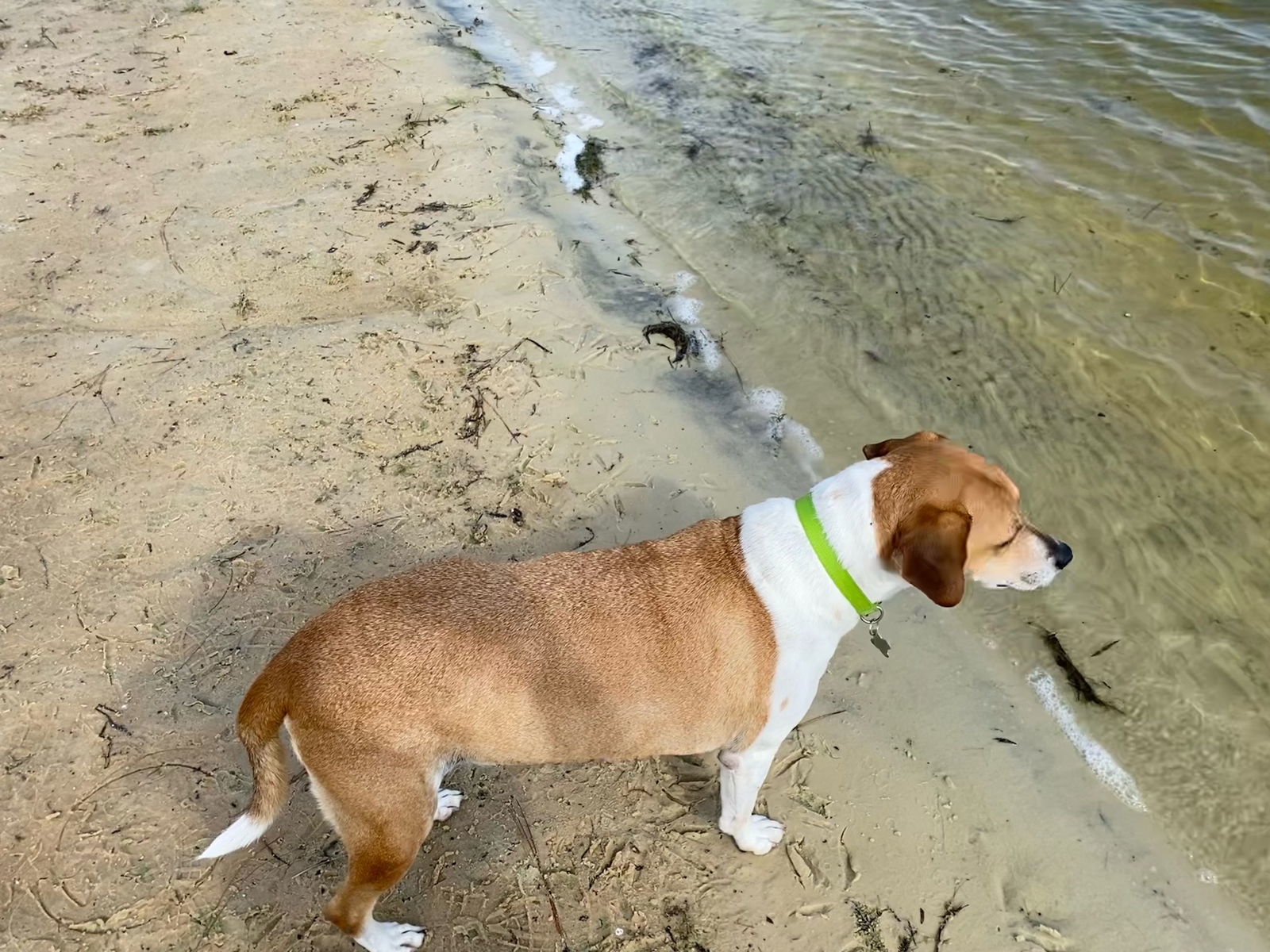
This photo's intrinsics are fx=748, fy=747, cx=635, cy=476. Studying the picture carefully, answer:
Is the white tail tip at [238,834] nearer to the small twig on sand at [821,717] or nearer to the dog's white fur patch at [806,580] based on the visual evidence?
the dog's white fur patch at [806,580]

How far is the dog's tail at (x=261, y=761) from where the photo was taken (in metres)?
2.81

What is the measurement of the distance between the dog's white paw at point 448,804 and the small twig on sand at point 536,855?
0.27 m

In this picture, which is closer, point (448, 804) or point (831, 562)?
point (831, 562)

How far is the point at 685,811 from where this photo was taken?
3.71 m

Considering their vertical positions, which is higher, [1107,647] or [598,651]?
[598,651]

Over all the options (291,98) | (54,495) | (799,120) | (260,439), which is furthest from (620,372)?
(291,98)

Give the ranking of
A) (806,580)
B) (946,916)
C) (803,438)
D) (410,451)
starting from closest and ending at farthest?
(806,580) → (946,916) → (410,451) → (803,438)

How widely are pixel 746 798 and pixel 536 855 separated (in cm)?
103

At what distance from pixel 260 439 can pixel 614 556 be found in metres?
3.29

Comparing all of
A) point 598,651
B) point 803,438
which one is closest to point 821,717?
point 598,651

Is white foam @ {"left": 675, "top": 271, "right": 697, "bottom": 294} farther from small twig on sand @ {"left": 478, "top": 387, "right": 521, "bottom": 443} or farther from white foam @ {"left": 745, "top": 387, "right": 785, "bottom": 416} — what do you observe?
small twig on sand @ {"left": 478, "top": 387, "right": 521, "bottom": 443}

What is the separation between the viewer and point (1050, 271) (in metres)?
7.13

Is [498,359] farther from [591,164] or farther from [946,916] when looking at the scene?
[946,916]

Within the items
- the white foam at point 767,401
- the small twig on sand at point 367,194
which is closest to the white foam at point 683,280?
the white foam at point 767,401
